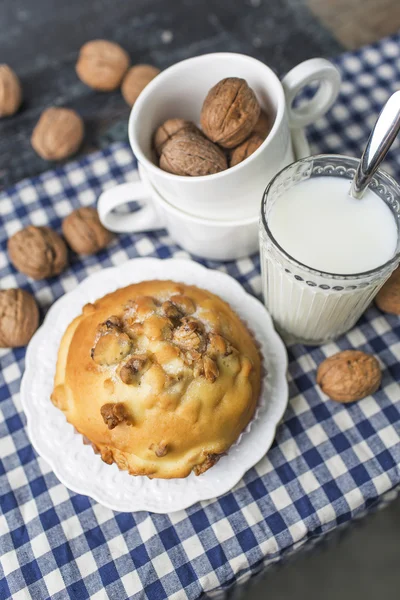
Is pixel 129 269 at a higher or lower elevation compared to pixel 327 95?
lower

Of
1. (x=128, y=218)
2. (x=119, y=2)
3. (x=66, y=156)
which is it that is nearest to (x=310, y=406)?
(x=128, y=218)

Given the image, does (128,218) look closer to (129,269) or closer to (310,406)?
(129,269)

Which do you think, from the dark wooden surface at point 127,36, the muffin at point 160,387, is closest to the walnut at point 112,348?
the muffin at point 160,387

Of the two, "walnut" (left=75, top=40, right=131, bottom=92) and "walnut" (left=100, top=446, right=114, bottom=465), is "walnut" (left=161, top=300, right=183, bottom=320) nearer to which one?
"walnut" (left=100, top=446, right=114, bottom=465)

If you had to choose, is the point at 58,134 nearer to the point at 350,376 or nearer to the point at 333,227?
the point at 333,227

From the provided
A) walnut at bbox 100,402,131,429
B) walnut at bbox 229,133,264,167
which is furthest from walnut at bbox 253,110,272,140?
walnut at bbox 100,402,131,429

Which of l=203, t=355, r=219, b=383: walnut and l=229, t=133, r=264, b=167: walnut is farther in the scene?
l=229, t=133, r=264, b=167: walnut
